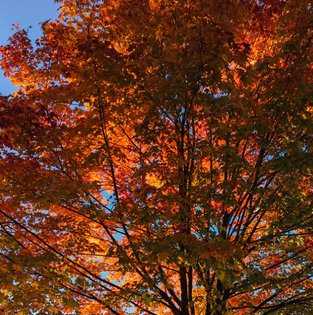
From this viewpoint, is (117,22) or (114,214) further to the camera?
(117,22)

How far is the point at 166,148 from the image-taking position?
8.52 meters

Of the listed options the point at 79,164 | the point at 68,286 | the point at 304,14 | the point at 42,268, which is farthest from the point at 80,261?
the point at 304,14

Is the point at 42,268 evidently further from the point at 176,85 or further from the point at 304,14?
the point at 304,14

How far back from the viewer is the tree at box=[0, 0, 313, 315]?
7.37 metres

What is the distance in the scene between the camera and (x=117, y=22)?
27.9 ft

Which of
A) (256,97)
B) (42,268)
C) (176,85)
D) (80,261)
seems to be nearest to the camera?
(176,85)

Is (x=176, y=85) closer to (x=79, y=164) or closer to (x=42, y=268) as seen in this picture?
(x=79, y=164)

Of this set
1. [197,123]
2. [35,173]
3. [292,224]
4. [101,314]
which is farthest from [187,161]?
[101,314]

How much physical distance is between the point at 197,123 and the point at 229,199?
6.31 feet

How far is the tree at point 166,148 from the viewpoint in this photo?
7371 millimetres

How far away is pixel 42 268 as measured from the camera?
307 inches

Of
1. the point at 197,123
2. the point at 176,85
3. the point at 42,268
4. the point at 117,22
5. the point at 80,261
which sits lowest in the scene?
the point at 42,268

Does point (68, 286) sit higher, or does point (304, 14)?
point (304, 14)

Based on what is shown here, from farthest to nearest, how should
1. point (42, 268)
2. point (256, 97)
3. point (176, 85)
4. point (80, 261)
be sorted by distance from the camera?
1. point (80, 261)
2. point (256, 97)
3. point (42, 268)
4. point (176, 85)
